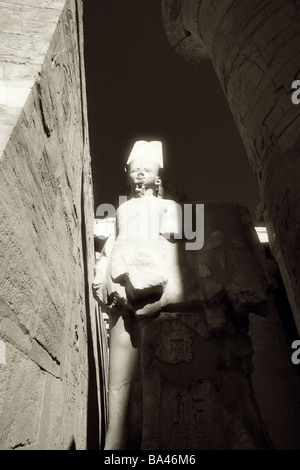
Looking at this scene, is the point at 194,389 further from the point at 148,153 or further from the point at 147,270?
the point at 148,153

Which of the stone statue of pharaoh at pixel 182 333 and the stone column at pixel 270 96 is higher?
the stone column at pixel 270 96

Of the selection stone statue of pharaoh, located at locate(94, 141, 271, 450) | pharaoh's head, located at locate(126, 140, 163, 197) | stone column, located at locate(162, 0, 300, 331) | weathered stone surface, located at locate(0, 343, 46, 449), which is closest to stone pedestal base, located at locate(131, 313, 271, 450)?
stone statue of pharaoh, located at locate(94, 141, 271, 450)

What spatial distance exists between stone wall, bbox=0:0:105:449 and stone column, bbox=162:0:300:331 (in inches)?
54.0

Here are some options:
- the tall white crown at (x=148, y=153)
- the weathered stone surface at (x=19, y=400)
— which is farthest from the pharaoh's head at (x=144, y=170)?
the weathered stone surface at (x=19, y=400)

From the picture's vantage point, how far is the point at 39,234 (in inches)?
74.0

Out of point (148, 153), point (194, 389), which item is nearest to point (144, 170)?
point (148, 153)

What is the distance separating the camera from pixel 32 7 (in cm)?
207

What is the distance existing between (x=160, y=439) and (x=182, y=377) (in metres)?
0.34

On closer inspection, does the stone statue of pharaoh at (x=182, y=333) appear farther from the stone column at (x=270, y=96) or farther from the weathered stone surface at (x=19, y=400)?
the weathered stone surface at (x=19, y=400)

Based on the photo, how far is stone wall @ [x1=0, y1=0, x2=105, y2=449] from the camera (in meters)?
1.43

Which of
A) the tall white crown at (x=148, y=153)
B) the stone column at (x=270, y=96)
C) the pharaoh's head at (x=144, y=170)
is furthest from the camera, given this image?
the tall white crown at (x=148, y=153)

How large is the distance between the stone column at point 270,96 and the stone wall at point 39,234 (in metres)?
1.37

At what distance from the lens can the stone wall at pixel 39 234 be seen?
4.70ft

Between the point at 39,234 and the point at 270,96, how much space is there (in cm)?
192
